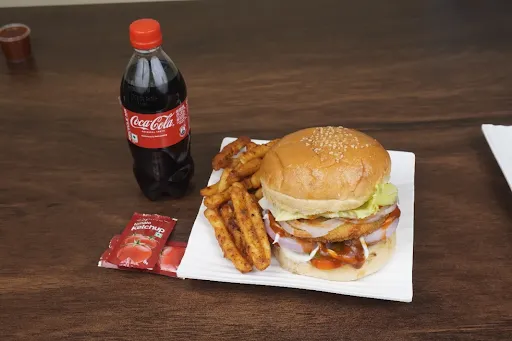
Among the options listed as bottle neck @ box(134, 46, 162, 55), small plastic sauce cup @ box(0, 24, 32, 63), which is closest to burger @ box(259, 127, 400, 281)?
bottle neck @ box(134, 46, 162, 55)

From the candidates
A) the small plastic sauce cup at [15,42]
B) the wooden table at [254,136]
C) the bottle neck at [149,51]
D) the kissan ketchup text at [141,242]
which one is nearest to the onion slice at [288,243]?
the wooden table at [254,136]

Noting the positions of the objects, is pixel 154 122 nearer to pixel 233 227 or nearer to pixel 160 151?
pixel 160 151

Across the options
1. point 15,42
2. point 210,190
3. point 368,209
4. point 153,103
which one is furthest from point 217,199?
point 15,42

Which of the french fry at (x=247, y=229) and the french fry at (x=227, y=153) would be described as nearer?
the french fry at (x=247, y=229)

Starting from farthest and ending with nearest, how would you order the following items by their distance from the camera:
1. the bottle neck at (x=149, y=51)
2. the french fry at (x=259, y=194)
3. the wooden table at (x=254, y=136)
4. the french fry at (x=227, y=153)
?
the french fry at (x=227, y=153) < the french fry at (x=259, y=194) < the bottle neck at (x=149, y=51) < the wooden table at (x=254, y=136)

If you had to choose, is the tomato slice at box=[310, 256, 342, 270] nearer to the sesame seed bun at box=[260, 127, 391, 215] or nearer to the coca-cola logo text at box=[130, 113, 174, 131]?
the sesame seed bun at box=[260, 127, 391, 215]

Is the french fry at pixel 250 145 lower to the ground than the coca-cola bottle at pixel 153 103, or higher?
lower

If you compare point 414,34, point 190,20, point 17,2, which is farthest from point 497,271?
point 17,2

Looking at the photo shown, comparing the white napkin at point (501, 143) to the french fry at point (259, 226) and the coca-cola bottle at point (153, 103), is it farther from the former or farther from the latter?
the coca-cola bottle at point (153, 103)
